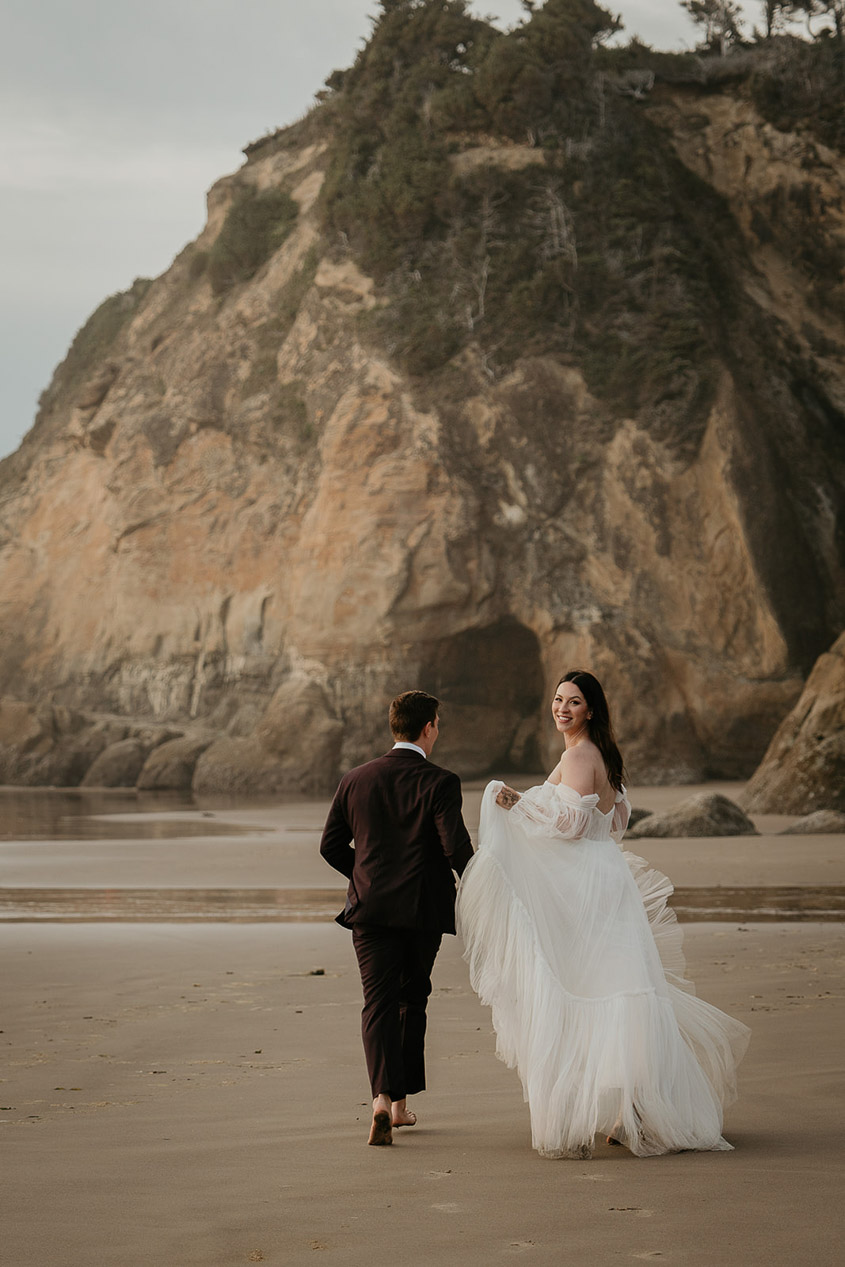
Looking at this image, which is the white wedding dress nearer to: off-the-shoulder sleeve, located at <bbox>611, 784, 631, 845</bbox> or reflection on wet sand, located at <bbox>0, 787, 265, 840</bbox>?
off-the-shoulder sleeve, located at <bbox>611, 784, 631, 845</bbox>

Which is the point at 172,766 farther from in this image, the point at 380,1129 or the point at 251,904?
the point at 380,1129

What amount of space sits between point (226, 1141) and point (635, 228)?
29653 millimetres

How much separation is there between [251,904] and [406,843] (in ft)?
23.0

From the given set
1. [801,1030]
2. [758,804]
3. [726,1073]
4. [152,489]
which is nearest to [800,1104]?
[726,1073]

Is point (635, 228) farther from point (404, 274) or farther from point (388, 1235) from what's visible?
point (388, 1235)

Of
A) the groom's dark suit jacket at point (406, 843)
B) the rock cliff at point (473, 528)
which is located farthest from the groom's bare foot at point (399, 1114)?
the rock cliff at point (473, 528)

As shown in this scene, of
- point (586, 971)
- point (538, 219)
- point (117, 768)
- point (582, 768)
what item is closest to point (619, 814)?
point (582, 768)

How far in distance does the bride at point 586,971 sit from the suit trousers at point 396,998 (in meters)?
0.19

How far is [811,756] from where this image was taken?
1880 centimetres

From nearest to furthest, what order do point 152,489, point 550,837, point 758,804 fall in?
point 550,837
point 758,804
point 152,489

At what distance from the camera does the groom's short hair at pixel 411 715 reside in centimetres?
455

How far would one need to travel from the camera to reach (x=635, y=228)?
31.1m

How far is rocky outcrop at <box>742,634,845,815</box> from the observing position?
60.8 feet

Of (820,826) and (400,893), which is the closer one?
(400,893)
